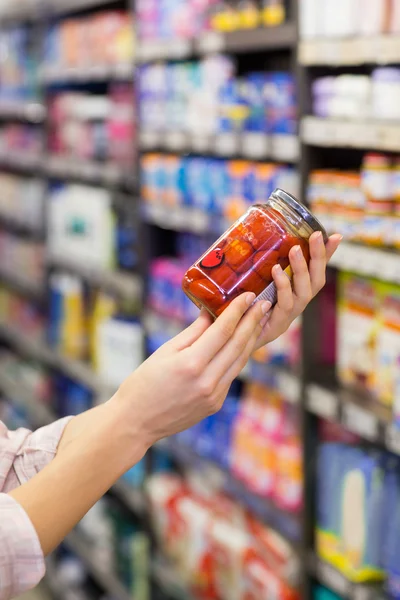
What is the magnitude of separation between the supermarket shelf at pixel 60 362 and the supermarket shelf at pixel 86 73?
127 centimetres

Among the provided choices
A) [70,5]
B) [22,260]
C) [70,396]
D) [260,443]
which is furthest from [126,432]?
[22,260]

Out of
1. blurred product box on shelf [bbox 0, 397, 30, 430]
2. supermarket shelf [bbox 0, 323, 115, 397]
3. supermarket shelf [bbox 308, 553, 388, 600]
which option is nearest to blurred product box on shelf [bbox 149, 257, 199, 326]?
supermarket shelf [bbox 0, 323, 115, 397]

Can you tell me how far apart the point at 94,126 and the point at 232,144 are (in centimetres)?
148

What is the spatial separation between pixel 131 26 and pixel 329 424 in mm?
1878

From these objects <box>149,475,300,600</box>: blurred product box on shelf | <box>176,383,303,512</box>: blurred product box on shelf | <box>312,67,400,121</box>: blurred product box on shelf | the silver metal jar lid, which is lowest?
<box>149,475,300,600</box>: blurred product box on shelf

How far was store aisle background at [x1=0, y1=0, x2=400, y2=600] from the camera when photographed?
2170mm

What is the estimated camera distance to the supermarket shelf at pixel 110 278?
139 inches

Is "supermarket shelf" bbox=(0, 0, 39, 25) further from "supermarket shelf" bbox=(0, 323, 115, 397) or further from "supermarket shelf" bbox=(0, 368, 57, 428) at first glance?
"supermarket shelf" bbox=(0, 368, 57, 428)

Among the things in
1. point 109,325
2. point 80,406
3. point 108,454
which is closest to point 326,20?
point 108,454

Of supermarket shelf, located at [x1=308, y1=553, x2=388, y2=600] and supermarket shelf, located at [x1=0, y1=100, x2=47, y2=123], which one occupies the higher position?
supermarket shelf, located at [x1=0, y1=100, x2=47, y2=123]

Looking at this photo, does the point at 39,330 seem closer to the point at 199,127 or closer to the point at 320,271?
the point at 199,127

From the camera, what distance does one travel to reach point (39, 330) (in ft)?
17.1

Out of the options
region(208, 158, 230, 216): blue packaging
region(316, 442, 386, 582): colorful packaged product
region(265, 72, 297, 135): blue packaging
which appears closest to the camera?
region(316, 442, 386, 582): colorful packaged product

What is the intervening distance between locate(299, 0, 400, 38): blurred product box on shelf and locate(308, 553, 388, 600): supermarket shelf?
1.30m
